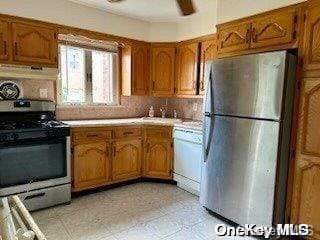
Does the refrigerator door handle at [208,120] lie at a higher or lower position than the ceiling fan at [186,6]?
lower

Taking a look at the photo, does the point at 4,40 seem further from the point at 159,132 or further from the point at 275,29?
the point at 275,29

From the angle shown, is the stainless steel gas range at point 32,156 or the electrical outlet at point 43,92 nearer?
the stainless steel gas range at point 32,156

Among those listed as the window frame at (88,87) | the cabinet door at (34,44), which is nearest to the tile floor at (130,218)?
the window frame at (88,87)

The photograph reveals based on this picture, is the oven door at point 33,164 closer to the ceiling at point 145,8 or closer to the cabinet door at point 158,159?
the cabinet door at point 158,159

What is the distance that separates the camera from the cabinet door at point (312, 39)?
187 cm

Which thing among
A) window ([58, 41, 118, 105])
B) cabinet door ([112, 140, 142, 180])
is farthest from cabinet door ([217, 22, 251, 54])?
window ([58, 41, 118, 105])

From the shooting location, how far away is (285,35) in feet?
6.66

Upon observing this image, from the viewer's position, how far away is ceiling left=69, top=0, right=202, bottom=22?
114 inches

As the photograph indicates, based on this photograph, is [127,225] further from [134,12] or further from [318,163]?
[134,12]

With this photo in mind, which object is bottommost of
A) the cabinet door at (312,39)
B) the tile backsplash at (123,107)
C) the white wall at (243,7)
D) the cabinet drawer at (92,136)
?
the cabinet drawer at (92,136)

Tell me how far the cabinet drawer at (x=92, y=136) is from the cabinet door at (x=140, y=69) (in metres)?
0.86

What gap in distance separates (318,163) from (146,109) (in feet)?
8.54

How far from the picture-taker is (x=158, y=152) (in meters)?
3.33

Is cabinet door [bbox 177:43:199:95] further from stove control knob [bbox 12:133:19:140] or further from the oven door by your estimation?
stove control knob [bbox 12:133:19:140]
